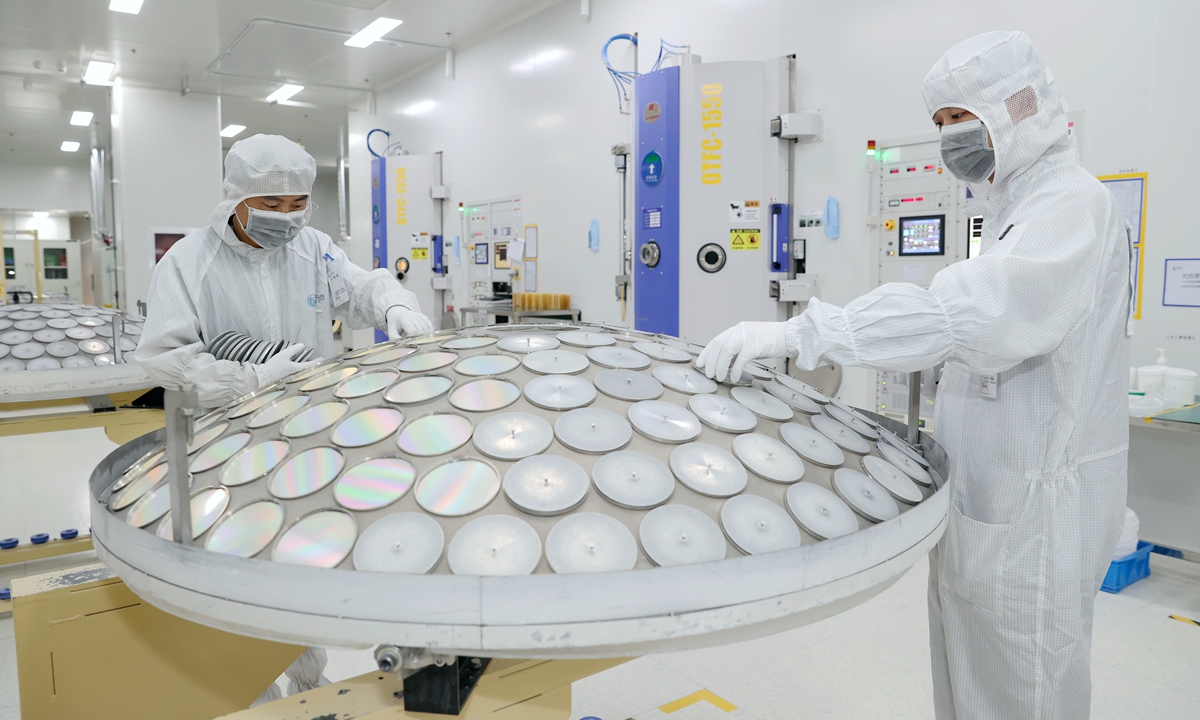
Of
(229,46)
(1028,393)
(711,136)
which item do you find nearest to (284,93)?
(229,46)

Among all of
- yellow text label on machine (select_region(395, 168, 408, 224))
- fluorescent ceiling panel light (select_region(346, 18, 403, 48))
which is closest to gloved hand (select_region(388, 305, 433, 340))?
fluorescent ceiling panel light (select_region(346, 18, 403, 48))

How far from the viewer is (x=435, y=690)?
87 centimetres

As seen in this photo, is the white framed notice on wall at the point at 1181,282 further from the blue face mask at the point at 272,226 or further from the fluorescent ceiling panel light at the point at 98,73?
the fluorescent ceiling panel light at the point at 98,73

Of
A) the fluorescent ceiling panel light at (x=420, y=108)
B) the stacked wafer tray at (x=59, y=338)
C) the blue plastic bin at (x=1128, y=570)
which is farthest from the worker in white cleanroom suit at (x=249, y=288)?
the fluorescent ceiling panel light at (x=420, y=108)

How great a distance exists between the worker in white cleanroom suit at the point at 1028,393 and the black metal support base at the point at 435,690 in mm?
604

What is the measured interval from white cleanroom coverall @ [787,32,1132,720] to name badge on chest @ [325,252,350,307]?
1.47m

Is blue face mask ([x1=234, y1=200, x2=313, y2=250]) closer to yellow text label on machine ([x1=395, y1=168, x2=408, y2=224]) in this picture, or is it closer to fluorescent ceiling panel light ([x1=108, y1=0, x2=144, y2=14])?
fluorescent ceiling panel light ([x1=108, y1=0, x2=144, y2=14])

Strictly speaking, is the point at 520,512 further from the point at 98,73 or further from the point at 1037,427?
the point at 98,73

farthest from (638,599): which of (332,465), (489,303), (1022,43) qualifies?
(489,303)

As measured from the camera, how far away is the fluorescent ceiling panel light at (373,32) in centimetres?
658

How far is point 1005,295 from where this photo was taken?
1163 millimetres

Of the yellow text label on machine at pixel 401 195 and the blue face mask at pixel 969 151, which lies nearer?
the blue face mask at pixel 969 151

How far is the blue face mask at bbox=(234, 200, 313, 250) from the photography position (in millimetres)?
1813

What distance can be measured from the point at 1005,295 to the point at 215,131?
9.97 m
